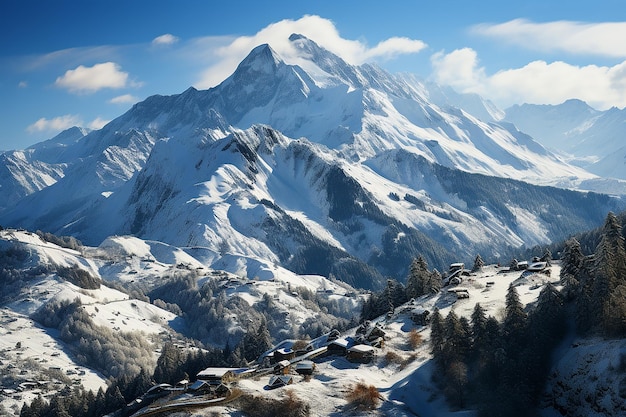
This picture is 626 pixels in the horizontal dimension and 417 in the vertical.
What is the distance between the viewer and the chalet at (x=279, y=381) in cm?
8119

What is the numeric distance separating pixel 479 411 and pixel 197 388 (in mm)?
34018

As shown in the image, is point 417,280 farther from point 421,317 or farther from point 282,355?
point 282,355

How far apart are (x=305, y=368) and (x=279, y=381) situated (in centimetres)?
655

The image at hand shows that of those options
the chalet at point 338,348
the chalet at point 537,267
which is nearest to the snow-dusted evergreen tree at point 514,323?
the chalet at point 338,348

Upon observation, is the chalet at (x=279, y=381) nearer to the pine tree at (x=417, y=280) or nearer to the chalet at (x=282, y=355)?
the chalet at (x=282, y=355)

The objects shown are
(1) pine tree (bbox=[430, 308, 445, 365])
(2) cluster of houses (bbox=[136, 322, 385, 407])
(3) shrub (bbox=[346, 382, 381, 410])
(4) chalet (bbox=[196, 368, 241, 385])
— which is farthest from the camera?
(1) pine tree (bbox=[430, 308, 445, 365])

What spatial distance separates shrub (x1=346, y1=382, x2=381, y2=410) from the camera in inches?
3086

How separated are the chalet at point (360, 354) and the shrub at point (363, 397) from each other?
11.3 m

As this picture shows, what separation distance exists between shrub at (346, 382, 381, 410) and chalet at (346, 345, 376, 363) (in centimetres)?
1135

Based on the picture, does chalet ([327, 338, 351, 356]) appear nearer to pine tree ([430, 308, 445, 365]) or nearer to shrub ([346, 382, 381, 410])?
pine tree ([430, 308, 445, 365])

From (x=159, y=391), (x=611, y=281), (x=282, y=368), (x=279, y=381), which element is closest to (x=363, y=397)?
(x=279, y=381)

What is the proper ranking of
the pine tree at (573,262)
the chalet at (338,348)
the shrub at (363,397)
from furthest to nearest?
the pine tree at (573,262) < the chalet at (338,348) < the shrub at (363,397)

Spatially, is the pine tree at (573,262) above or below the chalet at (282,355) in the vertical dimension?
above

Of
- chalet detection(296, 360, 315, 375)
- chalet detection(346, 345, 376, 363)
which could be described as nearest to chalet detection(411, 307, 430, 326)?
chalet detection(346, 345, 376, 363)
